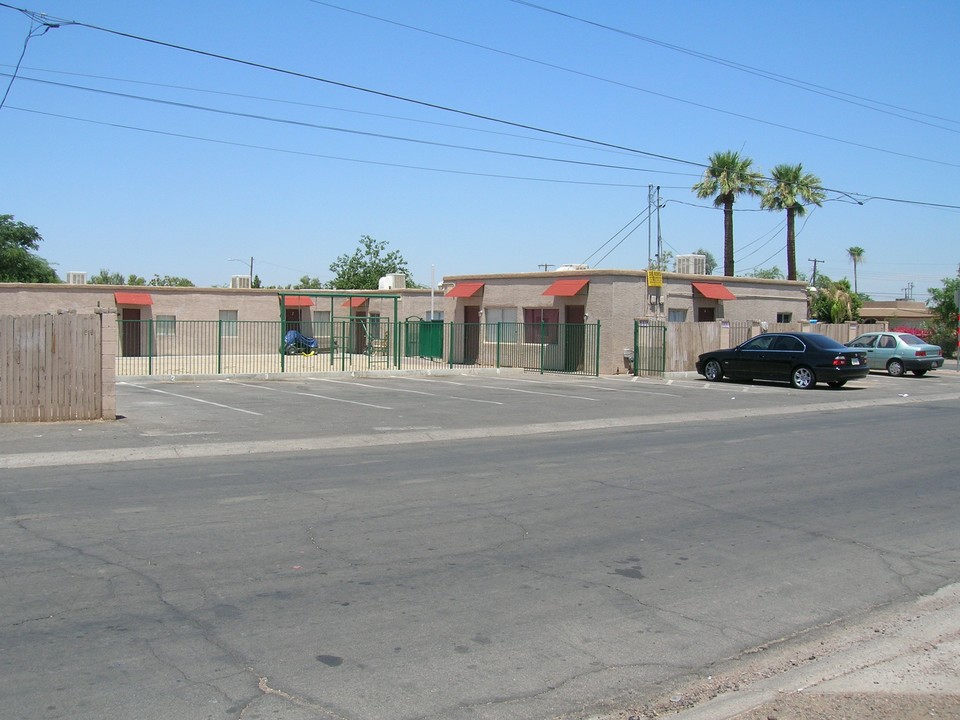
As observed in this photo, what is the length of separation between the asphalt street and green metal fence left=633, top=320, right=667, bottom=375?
15708mm

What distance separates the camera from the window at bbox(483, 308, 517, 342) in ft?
116

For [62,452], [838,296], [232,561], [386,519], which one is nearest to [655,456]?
[386,519]

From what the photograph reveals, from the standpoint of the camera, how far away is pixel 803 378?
26.2 meters

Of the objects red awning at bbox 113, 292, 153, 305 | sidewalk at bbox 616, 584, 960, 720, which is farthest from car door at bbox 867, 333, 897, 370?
red awning at bbox 113, 292, 153, 305

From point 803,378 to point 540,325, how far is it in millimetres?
10648

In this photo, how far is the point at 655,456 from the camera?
12852 millimetres

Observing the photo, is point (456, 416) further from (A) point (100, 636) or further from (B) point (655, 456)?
(A) point (100, 636)

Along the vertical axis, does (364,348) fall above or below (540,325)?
below

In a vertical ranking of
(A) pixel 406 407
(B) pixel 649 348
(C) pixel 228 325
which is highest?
(C) pixel 228 325

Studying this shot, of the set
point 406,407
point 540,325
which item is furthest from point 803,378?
point 406,407

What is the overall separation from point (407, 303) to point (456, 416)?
28858mm

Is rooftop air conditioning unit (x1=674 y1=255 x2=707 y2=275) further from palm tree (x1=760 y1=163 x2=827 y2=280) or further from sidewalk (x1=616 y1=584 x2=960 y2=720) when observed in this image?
sidewalk (x1=616 y1=584 x2=960 y2=720)

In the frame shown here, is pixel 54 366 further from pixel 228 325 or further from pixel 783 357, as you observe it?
pixel 228 325

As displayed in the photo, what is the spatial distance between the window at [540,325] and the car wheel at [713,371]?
642cm
